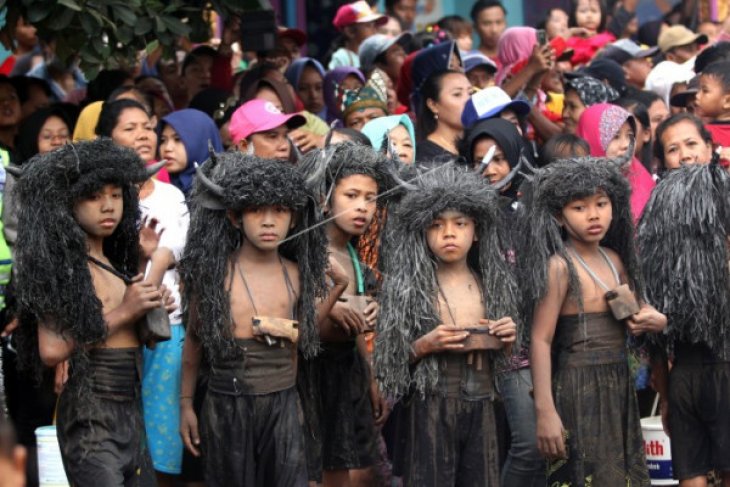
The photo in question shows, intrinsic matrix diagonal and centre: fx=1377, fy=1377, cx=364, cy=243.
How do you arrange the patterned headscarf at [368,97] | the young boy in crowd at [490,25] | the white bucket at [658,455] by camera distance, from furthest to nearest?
the young boy in crowd at [490,25]
the patterned headscarf at [368,97]
the white bucket at [658,455]

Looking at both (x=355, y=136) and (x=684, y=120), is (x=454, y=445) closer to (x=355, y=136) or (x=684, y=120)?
(x=355, y=136)

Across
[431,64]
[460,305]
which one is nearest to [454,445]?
[460,305]

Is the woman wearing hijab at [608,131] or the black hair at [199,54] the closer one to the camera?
the woman wearing hijab at [608,131]

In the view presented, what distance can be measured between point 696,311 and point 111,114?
10.4ft

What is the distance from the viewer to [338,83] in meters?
9.27

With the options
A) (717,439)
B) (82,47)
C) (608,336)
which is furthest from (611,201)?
(82,47)

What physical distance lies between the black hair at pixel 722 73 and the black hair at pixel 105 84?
3.76 metres

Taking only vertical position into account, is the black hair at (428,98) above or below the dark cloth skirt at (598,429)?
above

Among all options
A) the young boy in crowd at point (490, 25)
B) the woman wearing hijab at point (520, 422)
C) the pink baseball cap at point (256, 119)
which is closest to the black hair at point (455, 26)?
the young boy in crowd at point (490, 25)

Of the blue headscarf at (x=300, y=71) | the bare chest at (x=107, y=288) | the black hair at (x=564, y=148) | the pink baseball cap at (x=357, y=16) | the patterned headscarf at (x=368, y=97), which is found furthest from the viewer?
the pink baseball cap at (x=357, y=16)

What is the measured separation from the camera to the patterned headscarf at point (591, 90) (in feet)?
29.8

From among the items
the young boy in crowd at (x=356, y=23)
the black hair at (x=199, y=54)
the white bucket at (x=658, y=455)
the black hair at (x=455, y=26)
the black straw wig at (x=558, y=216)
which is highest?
the black hair at (x=455, y=26)

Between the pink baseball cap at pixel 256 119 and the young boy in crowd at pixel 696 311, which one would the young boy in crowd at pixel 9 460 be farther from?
the pink baseball cap at pixel 256 119

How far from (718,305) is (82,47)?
11.9 feet
